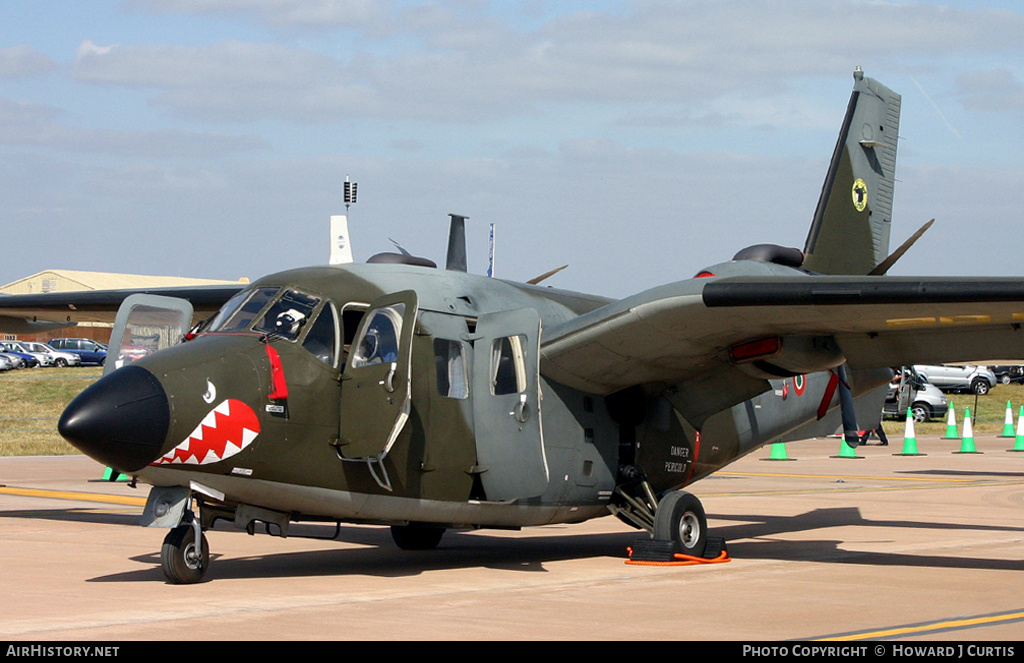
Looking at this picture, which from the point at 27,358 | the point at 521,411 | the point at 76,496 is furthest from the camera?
the point at 27,358

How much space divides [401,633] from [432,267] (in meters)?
5.96

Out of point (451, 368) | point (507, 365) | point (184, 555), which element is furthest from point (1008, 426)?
point (184, 555)

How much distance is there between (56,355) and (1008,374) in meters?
54.0

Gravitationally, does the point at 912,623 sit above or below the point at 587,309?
below

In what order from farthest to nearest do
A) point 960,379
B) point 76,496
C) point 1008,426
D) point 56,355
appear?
point 56,355
point 960,379
point 1008,426
point 76,496

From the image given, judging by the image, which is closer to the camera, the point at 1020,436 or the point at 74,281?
the point at 1020,436

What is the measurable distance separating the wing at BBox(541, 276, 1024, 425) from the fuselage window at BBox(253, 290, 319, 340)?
2708 mm

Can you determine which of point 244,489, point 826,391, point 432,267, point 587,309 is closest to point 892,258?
point 826,391

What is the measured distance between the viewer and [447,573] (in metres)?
12.0

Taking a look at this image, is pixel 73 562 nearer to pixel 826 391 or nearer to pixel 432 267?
pixel 432 267

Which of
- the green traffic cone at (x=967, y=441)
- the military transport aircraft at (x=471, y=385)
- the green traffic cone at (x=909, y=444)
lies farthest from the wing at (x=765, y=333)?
the green traffic cone at (x=967, y=441)

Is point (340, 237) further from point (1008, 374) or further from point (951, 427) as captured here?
point (1008, 374)

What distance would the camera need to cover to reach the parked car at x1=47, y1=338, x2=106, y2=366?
6775 centimetres

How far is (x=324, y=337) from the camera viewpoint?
36.2 ft
